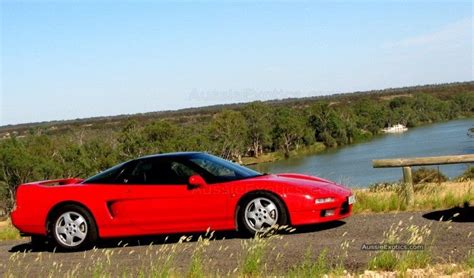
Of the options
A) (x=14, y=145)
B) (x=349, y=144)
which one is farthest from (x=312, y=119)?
(x=14, y=145)

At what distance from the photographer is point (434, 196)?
9.16 meters

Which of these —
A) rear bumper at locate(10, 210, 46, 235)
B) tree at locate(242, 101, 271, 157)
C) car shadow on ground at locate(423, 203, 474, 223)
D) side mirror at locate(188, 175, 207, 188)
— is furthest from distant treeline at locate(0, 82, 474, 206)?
car shadow on ground at locate(423, 203, 474, 223)

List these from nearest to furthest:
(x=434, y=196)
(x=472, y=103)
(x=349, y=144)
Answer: (x=434, y=196), (x=349, y=144), (x=472, y=103)

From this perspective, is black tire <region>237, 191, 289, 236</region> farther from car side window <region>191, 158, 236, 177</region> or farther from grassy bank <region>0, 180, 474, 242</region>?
grassy bank <region>0, 180, 474, 242</region>

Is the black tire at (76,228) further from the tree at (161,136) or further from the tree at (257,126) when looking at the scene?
the tree at (257,126)

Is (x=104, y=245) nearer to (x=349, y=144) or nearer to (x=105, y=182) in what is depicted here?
(x=105, y=182)

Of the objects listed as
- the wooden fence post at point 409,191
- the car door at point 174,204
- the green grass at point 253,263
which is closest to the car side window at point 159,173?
the car door at point 174,204

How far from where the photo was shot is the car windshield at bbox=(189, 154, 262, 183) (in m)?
8.09

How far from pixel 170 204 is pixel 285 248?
1873 mm

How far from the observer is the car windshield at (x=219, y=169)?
8086 millimetres

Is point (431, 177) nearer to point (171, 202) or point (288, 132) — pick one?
point (171, 202)

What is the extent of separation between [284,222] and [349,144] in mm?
94370

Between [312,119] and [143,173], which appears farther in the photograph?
[312,119]

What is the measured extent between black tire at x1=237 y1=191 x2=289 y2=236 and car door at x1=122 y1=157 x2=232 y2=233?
6.9 inches
